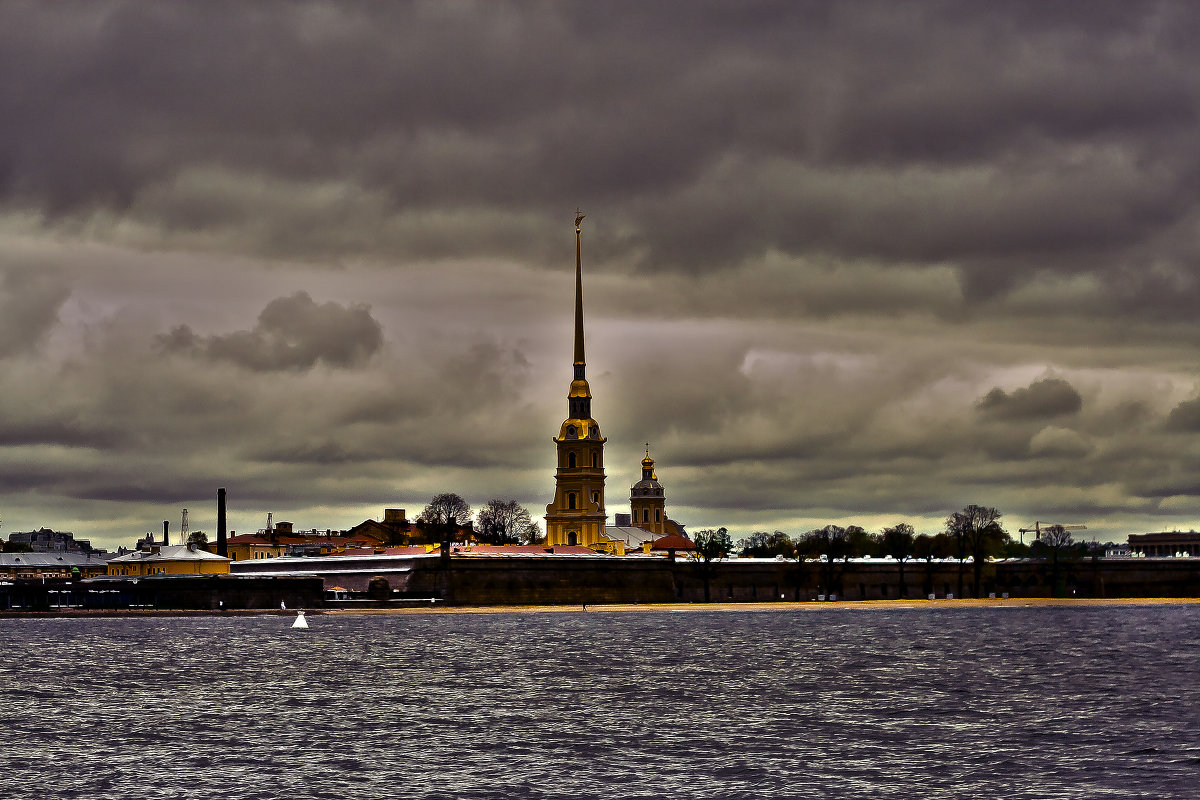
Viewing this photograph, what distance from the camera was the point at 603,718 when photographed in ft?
139

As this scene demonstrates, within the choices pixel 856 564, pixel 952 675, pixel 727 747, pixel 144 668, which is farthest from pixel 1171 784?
pixel 856 564

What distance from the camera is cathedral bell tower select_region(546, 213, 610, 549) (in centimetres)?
16550

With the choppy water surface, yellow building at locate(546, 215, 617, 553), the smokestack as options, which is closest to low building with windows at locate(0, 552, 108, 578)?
the smokestack

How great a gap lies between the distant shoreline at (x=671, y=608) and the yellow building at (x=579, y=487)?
27037 mm

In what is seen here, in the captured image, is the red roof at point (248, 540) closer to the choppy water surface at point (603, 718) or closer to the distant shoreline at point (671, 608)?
the distant shoreline at point (671, 608)

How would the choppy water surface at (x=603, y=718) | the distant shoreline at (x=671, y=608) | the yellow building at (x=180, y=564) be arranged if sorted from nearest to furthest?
the choppy water surface at (x=603, y=718), the distant shoreline at (x=671, y=608), the yellow building at (x=180, y=564)

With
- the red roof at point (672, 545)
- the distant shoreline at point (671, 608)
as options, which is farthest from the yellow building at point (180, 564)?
the red roof at point (672, 545)

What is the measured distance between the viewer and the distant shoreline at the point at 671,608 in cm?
12188

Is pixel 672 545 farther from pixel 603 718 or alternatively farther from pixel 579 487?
pixel 603 718

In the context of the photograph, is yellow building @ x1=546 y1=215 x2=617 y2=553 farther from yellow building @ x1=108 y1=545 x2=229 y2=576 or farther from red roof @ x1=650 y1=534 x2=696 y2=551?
yellow building @ x1=108 y1=545 x2=229 y2=576

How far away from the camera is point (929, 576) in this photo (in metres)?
158

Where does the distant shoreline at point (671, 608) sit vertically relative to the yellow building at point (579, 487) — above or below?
below

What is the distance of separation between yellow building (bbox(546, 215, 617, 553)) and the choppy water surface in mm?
84379

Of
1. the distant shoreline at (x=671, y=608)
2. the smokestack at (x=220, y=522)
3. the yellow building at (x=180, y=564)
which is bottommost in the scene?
the distant shoreline at (x=671, y=608)
